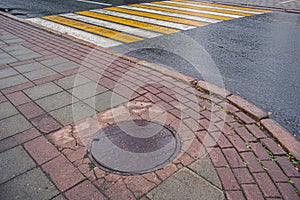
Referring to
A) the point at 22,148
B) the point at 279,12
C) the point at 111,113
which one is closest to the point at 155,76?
the point at 111,113

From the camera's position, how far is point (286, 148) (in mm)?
3027

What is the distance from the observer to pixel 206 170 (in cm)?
263

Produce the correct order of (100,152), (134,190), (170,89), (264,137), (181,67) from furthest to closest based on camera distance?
1. (181,67)
2. (170,89)
3. (264,137)
4. (100,152)
5. (134,190)

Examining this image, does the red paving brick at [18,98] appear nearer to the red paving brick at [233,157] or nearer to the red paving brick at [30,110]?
the red paving brick at [30,110]

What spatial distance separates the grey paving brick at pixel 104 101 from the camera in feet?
12.2

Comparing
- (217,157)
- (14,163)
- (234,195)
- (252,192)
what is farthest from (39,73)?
(252,192)

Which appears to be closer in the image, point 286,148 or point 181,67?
point 286,148

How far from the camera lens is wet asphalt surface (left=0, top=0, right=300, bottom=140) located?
4.29 meters

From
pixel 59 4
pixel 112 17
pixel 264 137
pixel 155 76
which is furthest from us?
pixel 59 4

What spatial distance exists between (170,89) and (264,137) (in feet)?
5.38

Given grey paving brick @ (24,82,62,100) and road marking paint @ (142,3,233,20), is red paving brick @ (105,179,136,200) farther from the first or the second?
road marking paint @ (142,3,233,20)

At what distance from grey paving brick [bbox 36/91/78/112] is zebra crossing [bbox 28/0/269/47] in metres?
2.90

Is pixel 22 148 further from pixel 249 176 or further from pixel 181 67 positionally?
pixel 181 67

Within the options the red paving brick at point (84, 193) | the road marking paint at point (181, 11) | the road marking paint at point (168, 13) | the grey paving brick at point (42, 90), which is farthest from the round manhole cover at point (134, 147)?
the road marking paint at point (181, 11)
